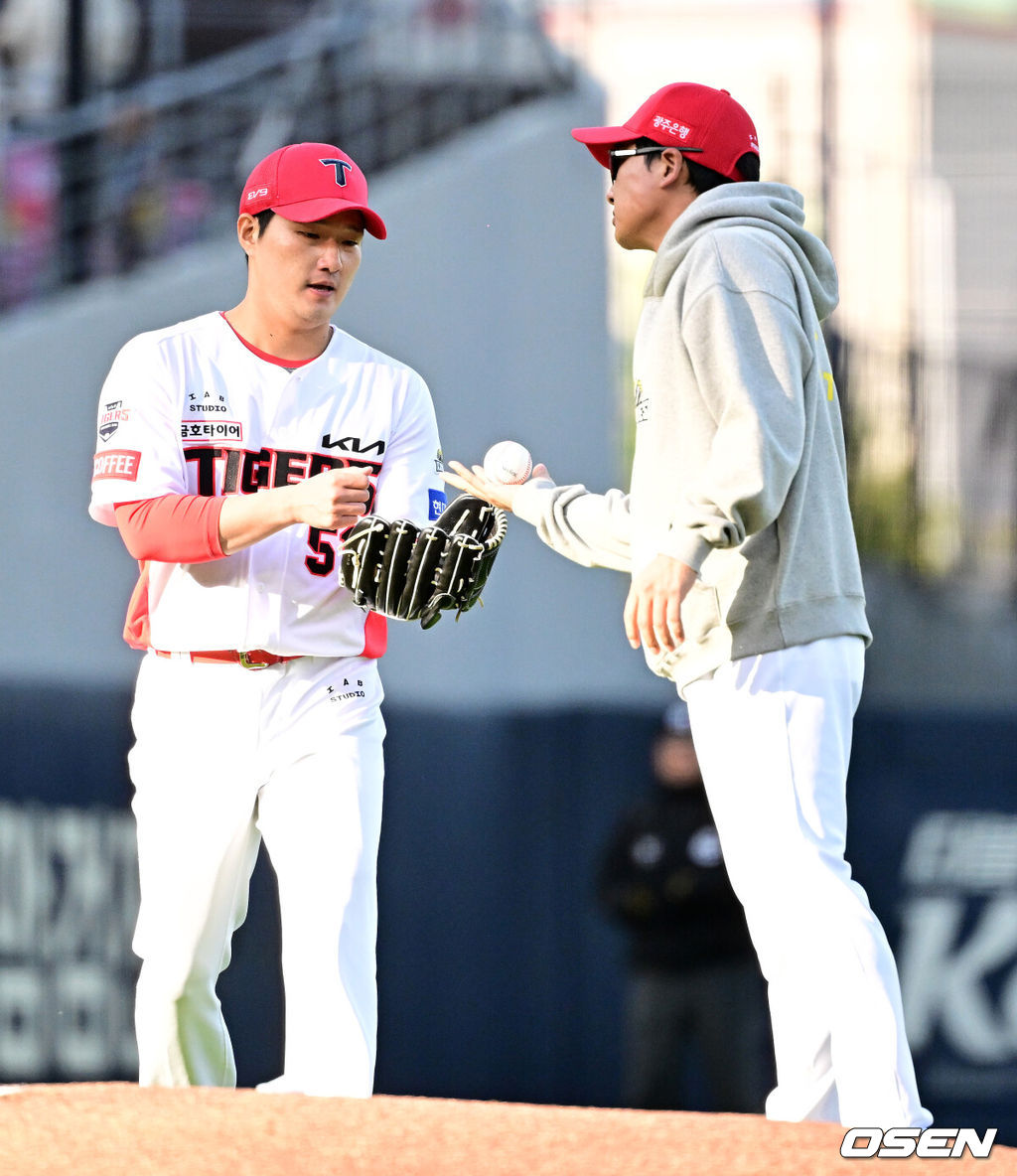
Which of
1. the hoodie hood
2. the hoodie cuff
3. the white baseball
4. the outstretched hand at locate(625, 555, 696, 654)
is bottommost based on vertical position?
the outstretched hand at locate(625, 555, 696, 654)

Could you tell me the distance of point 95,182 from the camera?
7516mm

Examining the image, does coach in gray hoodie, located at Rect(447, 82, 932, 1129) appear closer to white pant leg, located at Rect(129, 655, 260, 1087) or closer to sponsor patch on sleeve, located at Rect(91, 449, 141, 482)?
white pant leg, located at Rect(129, 655, 260, 1087)

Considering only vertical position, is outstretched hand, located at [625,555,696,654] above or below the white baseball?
below

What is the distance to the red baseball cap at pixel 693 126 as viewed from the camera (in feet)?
9.24

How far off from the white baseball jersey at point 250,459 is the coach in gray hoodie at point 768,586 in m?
0.53

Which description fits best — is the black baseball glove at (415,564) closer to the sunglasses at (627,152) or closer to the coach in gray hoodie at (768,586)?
the coach in gray hoodie at (768,586)

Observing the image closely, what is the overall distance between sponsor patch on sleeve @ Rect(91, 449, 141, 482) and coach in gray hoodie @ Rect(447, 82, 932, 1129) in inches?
33.6

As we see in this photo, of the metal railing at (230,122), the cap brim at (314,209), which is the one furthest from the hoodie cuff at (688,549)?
the metal railing at (230,122)

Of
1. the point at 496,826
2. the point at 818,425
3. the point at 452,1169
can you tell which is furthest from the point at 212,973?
the point at 496,826

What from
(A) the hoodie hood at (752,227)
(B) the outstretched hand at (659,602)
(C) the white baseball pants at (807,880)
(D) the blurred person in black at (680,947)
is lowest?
(D) the blurred person in black at (680,947)

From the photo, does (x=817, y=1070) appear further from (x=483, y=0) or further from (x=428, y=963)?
(x=483, y=0)

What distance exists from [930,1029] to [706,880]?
1.47m

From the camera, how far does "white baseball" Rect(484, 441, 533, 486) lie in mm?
3152

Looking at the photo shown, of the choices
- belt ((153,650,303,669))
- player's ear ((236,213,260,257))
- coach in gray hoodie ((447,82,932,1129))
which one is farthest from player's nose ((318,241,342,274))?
belt ((153,650,303,669))
